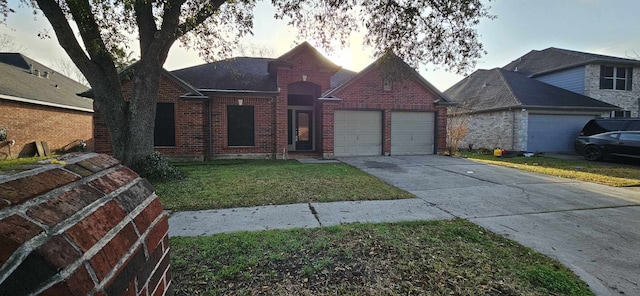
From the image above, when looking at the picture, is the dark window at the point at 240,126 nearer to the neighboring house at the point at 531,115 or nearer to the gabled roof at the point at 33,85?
the gabled roof at the point at 33,85

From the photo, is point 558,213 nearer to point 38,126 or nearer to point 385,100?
point 385,100

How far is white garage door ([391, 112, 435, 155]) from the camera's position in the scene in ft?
47.9

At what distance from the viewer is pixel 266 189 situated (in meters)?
6.63

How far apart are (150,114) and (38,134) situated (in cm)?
1155

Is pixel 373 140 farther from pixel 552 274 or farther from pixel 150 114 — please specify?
pixel 552 274

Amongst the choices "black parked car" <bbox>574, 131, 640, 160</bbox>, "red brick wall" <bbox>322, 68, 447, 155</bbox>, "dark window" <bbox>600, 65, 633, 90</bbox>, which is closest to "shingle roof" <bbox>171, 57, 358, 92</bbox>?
"red brick wall" <bbox>322, 68, 447, 155</bbox>

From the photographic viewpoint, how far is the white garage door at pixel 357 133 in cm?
1396

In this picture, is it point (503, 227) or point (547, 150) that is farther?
point (547, 150)

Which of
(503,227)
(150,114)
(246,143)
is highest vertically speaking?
(150,114)

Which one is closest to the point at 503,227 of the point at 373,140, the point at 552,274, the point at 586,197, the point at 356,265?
the point at 552,274

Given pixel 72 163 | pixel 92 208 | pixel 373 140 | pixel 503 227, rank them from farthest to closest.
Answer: pixel 373 140 < pixel 503 227 < pixel 72 163 < pixel 92 208

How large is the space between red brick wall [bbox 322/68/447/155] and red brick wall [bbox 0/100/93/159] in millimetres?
14137

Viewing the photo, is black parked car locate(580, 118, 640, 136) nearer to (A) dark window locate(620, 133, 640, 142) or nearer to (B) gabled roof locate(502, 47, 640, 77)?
(A) dark window locate(620, 133, 640, 142)

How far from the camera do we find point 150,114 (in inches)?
323
